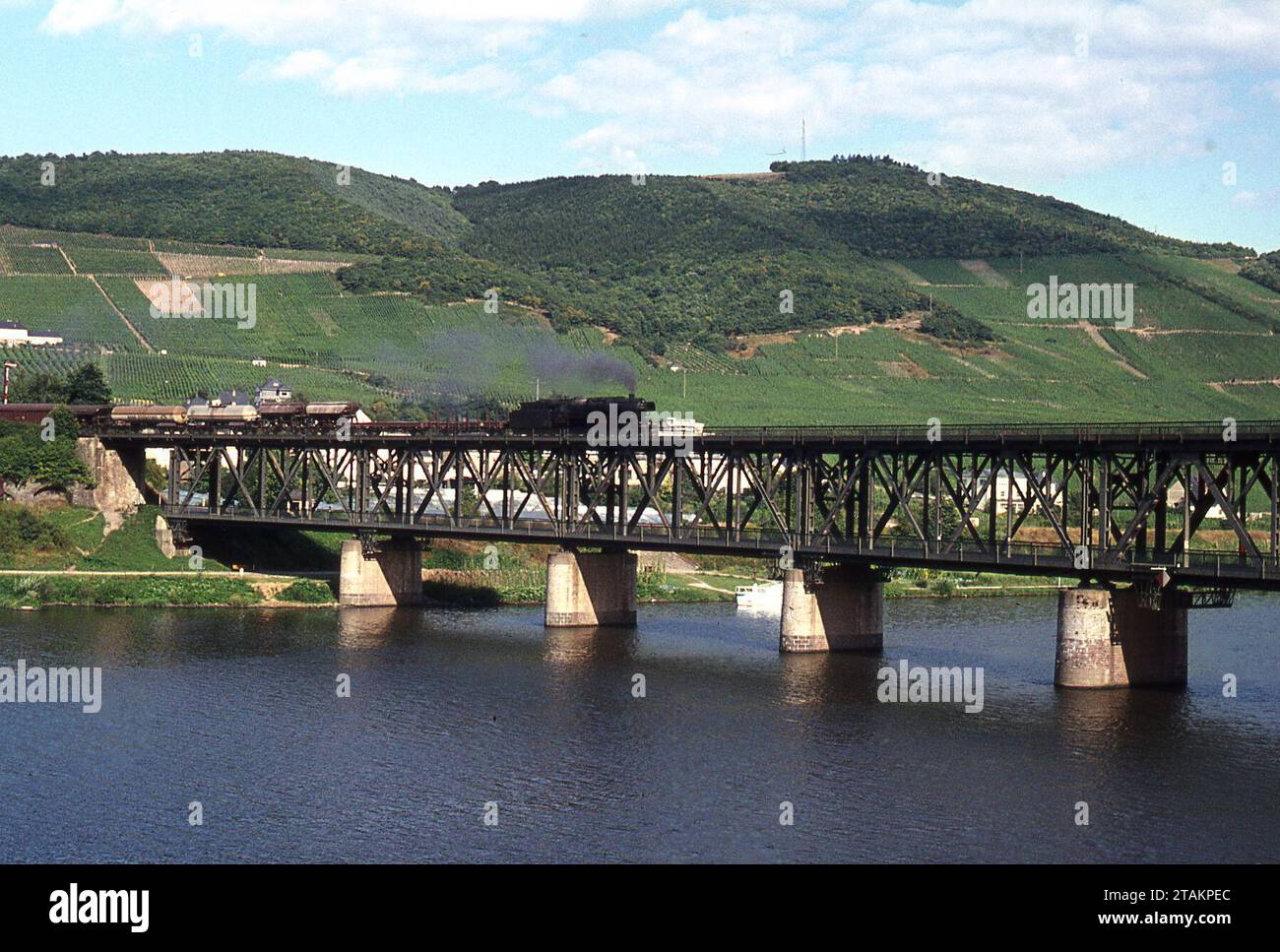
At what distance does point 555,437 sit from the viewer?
9800cm

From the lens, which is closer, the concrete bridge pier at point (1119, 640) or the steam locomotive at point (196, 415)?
the concrete bridge pier at point (1119, 640)

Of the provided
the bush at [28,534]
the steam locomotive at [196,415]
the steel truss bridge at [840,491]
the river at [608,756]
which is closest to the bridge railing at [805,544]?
the steel truss bridge at [840,491]

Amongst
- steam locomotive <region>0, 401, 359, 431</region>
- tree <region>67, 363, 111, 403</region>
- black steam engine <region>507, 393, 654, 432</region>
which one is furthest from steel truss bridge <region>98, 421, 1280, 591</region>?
tree <region>67, 363, 111, 403</region>

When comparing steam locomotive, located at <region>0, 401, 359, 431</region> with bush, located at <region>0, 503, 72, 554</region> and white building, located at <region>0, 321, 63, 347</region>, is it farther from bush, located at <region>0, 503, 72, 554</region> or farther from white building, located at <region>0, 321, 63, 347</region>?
white building, located at <region>0, 321, 63, 347</region>

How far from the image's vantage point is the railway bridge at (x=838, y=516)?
71.2 meters

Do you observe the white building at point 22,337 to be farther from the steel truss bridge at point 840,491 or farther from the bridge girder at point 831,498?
the steel truss bridge at point 840,491

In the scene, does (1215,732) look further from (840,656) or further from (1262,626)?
(1262,626)

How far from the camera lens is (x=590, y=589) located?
9638 centimetres

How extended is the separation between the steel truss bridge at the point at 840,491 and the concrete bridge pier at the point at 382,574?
1458mm

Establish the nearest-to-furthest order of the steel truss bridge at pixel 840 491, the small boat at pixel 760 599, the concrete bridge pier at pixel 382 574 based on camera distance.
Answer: the steel truss bridge at pixel 840 491 → the concrete bridge pier at pixel 382 574 → the small boat at pixel 760 599

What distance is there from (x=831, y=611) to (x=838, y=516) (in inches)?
555

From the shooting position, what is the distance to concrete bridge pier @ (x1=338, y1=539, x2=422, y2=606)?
4144 inches
